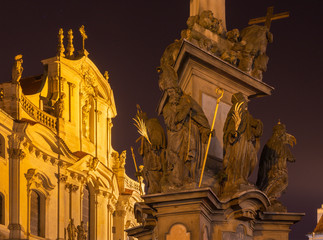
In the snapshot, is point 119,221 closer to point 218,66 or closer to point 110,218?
point 110,218

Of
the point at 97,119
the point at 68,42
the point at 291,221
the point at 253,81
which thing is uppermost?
the point at 68,42

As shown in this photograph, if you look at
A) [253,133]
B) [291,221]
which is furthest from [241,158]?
[291,221]

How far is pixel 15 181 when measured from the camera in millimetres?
33000

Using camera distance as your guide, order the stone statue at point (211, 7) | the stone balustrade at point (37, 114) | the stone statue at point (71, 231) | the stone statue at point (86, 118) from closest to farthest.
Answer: the stone statue at point (211, 7)
the stone balustrade at point (37, 114)
the stone statue at point (71, 231)
the stone statue at point (86, 118)

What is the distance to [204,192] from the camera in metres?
9.30

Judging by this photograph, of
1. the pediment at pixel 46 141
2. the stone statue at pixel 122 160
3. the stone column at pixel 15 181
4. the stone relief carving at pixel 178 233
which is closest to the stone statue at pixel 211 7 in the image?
the stone relief carving at pixel 178 233

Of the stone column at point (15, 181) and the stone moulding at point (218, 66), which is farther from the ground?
the stone column at point (15, 181)

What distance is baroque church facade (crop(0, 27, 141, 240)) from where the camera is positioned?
33031 millimetres

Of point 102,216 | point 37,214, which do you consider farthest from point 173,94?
point 102,216

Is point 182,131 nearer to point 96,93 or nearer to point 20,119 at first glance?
point 20,119

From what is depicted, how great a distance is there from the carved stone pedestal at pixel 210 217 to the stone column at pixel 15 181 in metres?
22.6

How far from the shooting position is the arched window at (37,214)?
34844mm

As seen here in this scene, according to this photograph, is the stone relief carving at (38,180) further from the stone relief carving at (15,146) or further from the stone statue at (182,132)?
the stone statue at (182,132)

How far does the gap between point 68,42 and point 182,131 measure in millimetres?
32849
